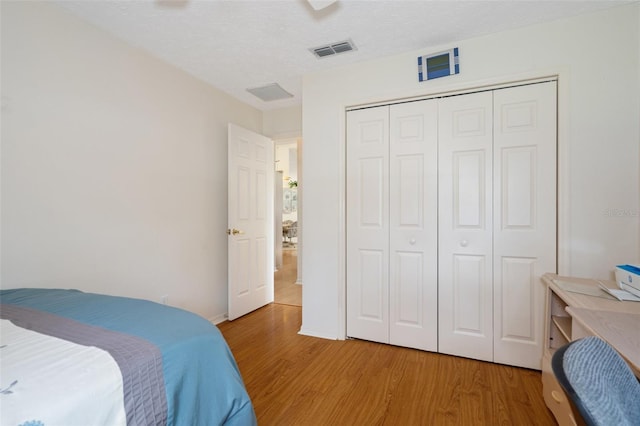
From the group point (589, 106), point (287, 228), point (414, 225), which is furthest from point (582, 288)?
point (287, 228)

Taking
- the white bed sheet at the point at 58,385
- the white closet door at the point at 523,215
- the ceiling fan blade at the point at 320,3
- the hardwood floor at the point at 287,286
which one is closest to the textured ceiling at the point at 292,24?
the ceiling fan blade at the point at 320,3

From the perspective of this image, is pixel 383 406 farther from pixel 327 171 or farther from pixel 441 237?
pixel 327 171

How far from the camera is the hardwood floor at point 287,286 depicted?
3.97 metres

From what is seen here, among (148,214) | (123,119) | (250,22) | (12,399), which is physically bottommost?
(12,399)

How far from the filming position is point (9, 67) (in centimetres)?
166

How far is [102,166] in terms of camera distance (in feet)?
6.93

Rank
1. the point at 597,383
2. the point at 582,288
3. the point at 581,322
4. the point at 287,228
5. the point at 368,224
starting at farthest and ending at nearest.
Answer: the point at 287,228 → the point at 368,224 → the point at 582,288 → the point at 581,322 → the point at 597,383

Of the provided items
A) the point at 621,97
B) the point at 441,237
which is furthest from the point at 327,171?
the point at 621,97

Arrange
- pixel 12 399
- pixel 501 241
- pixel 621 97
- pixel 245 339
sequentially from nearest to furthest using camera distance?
pixel 12 399 → pixel 621 97 → pixel 501 241 → pixel 245 339

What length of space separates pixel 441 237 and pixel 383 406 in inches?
52.9

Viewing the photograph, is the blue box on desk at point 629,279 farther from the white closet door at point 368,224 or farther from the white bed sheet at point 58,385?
the white bed sheet at point 58,385

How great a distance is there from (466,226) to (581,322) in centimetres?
119

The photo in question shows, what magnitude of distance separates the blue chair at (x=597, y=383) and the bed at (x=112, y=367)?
108cm

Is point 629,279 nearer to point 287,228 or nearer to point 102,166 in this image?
point 102,166
